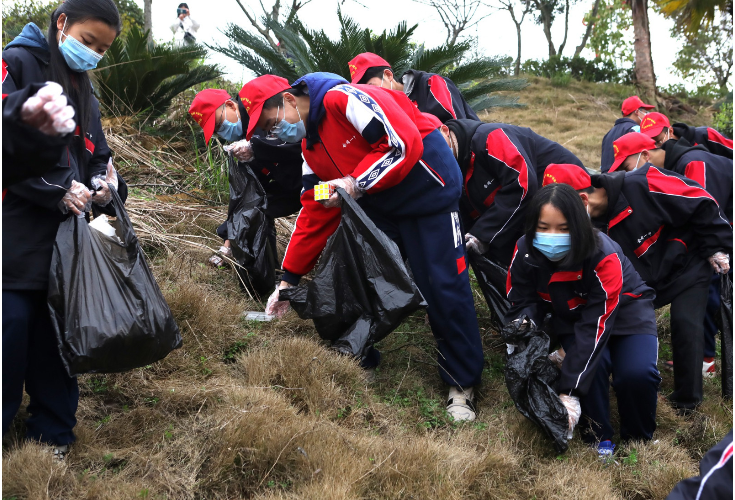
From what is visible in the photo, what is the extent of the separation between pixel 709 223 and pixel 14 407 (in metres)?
3.42

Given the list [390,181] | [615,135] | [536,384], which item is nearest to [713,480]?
[536,384]

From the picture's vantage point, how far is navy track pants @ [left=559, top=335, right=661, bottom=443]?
3057 millimetres

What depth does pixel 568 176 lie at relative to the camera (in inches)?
135

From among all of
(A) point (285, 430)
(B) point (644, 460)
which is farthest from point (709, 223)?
(A) point (285, 430)

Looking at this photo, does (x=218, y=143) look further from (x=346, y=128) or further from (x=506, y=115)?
(x=506, y=115)

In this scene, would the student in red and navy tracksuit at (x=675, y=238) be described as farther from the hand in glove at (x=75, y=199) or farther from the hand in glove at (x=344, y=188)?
the hand in glove at (x=75, y=199)

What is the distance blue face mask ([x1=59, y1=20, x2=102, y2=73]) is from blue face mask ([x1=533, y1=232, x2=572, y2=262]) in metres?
2.01

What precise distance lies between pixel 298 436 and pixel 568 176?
194 centimetres

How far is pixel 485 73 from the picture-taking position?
683cm

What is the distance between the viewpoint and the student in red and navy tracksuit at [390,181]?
9.42 ft

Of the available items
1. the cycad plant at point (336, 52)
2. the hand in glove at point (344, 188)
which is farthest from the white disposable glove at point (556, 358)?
the cycad plant at point (336, 52)

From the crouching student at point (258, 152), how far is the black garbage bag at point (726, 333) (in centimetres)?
267

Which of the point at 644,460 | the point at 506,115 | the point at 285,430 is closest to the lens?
the point at 285,430

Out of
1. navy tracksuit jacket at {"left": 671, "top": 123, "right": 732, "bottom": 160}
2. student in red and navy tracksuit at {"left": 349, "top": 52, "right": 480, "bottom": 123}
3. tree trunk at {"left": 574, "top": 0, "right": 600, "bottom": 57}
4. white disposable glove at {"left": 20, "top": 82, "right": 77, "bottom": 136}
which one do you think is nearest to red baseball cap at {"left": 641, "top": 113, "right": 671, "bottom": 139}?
navy tracksuit jacket at {"left": 671, "top": 123, "right": 732, "bottom": 160}
